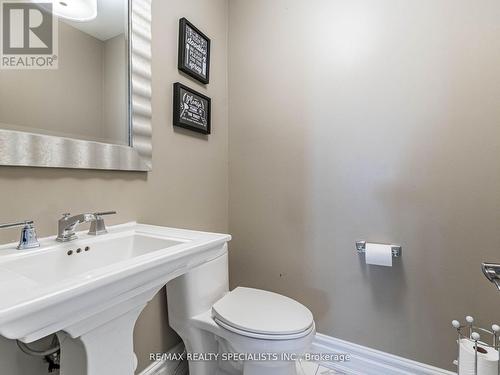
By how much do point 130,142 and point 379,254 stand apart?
49.8 inches

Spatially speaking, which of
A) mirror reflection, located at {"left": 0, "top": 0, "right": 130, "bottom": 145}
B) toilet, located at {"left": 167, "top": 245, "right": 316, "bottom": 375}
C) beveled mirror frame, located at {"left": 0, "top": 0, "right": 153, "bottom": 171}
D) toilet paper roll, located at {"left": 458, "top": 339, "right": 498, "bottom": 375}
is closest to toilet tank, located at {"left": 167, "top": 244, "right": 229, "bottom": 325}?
toilet, located at {"left": 167, "top": 245, "right": 316, "bottom": 375}

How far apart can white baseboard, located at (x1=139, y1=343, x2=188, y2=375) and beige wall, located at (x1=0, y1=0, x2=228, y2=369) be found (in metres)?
0.04

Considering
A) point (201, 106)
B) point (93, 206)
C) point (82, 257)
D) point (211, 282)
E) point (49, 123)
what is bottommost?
point (211, 282)

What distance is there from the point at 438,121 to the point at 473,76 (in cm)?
22

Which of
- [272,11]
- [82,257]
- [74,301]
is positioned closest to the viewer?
[74,301]

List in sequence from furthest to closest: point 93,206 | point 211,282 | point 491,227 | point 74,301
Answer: point 211,282 → point 491,227 → point 93,206 → point 74,301

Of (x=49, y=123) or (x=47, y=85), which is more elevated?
(x=47, y=85)

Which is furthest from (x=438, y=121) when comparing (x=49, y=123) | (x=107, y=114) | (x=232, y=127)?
(x=49, y=123)

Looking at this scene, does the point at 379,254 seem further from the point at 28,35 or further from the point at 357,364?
the point at 28,35

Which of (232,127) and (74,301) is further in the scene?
(232,127)

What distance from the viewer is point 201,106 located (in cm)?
142

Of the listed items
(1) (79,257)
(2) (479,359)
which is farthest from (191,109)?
(2) (479,359)

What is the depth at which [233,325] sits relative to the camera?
102 centimetres

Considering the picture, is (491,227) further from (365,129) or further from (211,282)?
(211,282)
